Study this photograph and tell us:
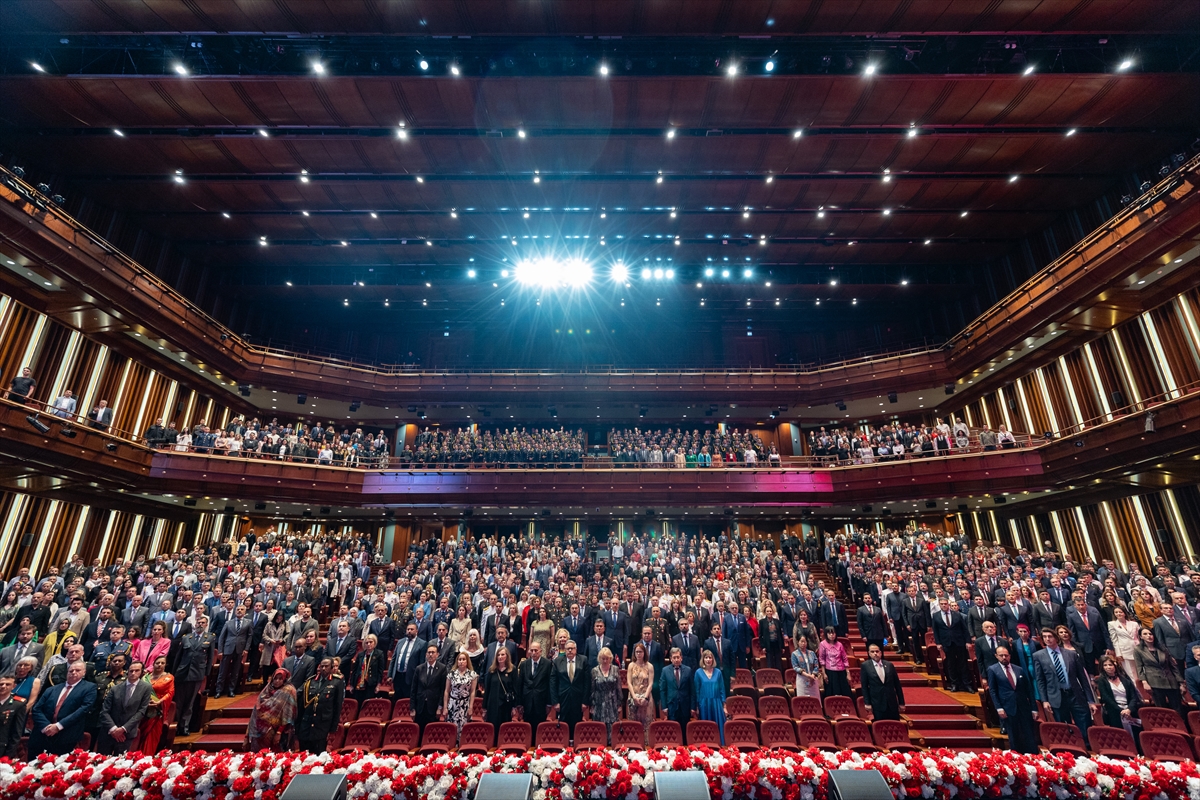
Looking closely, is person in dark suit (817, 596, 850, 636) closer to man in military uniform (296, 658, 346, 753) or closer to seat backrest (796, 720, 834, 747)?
seat backrest (796, 720, 834, 747)

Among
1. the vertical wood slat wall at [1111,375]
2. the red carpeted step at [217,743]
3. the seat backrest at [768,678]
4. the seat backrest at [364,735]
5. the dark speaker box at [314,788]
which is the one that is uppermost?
the vertical wood slat wall at [1111,375]

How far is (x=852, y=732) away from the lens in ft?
16.6

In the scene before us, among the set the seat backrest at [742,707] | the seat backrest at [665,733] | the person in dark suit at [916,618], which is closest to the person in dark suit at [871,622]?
the person in dark suit at [916,618]

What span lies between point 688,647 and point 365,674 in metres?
3.39

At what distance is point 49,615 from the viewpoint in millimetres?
6883

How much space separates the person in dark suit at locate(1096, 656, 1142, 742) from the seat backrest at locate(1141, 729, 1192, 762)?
63 cm

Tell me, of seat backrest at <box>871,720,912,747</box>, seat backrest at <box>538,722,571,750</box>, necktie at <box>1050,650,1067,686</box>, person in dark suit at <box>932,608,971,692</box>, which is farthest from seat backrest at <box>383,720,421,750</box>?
person in dark suit at <box>932,608,971,692</box>

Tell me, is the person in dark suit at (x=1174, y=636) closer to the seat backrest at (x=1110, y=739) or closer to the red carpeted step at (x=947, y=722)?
the seat backrest at (x=1110, y=739)

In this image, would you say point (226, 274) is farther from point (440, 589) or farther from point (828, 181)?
point (828, 181)

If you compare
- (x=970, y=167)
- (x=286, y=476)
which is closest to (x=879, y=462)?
(x=970, y=167)

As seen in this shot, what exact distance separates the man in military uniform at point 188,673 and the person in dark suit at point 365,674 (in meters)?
1.50

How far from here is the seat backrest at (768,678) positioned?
6.51 meters

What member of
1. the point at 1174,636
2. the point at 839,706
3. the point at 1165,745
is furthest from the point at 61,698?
the point at 1174,636

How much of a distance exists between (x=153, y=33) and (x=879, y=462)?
58.9 ft
